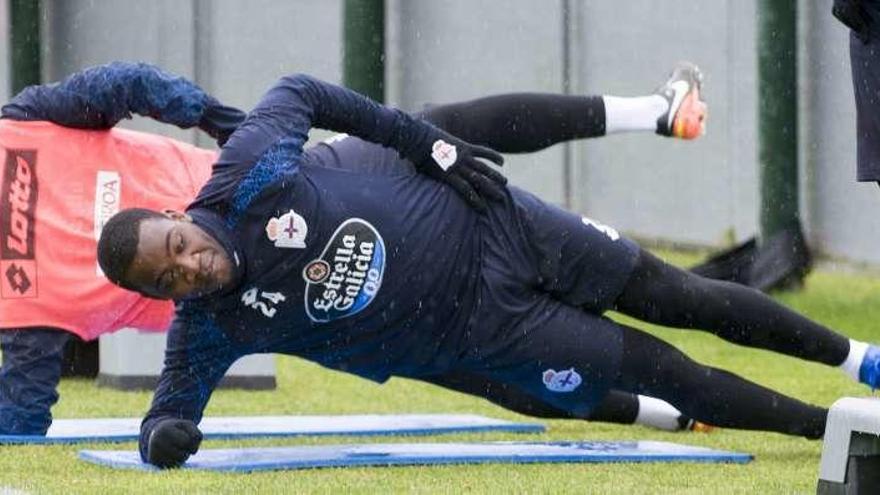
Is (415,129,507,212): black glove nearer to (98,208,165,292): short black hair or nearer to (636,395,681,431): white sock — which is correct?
(98,208,165,292): short black hair

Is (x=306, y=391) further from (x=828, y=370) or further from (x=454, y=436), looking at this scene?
(x=828, y=370)

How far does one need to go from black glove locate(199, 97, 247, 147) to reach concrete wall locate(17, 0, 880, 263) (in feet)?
17.5

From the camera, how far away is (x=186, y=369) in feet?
18.7

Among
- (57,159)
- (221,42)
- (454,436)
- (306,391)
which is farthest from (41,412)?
(221,42)

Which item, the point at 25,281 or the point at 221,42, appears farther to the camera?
the point at 221,42

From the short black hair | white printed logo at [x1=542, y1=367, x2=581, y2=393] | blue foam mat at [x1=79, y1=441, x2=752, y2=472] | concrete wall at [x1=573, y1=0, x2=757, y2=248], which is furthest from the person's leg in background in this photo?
Answer: concrete wall at [x1=573, y1=0, x2=757, y2=248]

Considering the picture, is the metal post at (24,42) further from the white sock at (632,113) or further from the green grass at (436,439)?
the white sock at (632,113)

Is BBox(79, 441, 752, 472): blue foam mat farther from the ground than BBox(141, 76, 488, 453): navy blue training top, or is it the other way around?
BBox(141, 76, 488, 453): navy blue training top

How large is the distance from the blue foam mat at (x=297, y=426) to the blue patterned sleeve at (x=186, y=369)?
0.94 metres

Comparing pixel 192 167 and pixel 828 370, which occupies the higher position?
pixel 192 167

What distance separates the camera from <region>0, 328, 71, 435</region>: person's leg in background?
652cm

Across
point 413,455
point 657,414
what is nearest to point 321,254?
point 413,455

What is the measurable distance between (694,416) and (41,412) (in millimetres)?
2046

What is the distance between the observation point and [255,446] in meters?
6.59
